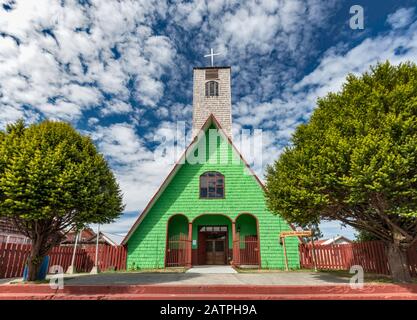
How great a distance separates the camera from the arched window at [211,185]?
16.6m

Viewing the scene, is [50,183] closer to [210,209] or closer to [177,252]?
[177,252]

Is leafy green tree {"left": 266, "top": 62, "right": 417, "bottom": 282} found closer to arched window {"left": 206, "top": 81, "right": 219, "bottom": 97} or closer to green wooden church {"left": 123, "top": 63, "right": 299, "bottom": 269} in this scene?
green wooden church {"left": 123, "top": 63, "right": 299, "bottom": 269}

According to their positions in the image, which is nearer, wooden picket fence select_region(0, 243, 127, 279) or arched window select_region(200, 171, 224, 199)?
wooden picket fence select_region(0, 243, 127, 279)

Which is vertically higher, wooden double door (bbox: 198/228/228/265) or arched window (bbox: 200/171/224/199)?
arched window (bbox: 200/171/224/199)

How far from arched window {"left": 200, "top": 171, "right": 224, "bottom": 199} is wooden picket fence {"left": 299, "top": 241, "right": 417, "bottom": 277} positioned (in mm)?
6197

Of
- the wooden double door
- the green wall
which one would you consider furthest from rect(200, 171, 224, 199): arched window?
the wooden double door

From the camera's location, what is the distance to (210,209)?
16.2 meters

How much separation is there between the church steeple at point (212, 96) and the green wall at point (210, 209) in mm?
5525

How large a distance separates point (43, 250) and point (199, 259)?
10311 millimetres

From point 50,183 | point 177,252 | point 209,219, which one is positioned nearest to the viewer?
point 50,183

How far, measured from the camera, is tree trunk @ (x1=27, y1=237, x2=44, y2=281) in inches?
349

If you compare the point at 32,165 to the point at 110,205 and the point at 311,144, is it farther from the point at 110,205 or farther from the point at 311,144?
the point at 311,144

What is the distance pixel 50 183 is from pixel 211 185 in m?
10.6

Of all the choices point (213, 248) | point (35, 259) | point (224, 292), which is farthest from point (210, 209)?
point (35, 259)
